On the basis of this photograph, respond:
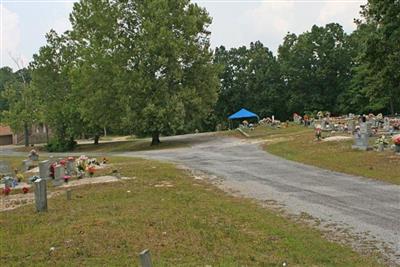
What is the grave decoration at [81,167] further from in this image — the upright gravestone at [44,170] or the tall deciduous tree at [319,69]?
the tall deciduous tree at [319,69]

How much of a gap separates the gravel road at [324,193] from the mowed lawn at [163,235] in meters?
0.87

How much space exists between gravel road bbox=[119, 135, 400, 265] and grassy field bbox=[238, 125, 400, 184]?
691mm

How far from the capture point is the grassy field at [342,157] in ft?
55.2

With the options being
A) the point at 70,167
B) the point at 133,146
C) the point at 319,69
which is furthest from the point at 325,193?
the point at 319,69

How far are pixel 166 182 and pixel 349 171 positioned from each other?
6.45 meters

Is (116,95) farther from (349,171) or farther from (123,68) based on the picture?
(349,171)

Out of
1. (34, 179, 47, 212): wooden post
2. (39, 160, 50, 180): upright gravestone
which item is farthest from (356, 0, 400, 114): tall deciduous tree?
(34, 179, 47, 212): wooden post

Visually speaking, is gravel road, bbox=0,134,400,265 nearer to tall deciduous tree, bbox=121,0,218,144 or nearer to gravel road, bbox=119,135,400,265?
gravel road, bbox=119,135,400,265

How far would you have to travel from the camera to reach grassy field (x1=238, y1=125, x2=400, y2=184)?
1682 centimetres

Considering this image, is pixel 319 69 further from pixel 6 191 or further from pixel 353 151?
pixel 6 191

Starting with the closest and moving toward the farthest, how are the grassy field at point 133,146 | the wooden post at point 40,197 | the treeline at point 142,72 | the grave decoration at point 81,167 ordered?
1. the wooden post at point 40,197
2. the grave decoration at point 81,167
3. the treeline at point 142,72
4. the grassy field at point 133,146

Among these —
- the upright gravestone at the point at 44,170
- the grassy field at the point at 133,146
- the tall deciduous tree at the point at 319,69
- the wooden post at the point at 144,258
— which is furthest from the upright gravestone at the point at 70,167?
the tall deciduous tree at the point at 319,69

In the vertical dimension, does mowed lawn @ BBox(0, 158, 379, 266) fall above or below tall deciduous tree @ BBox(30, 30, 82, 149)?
below

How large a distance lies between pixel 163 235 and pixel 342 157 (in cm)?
1407
